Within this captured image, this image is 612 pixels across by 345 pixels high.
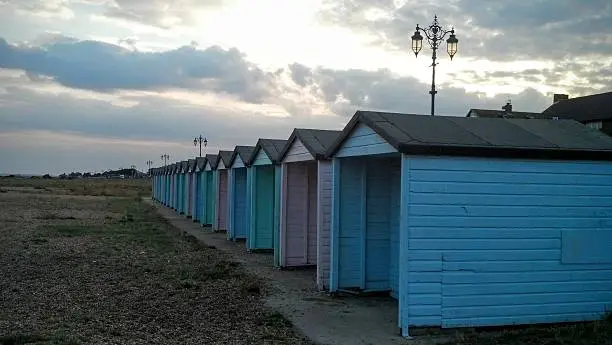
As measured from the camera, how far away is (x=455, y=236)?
29.0 ft

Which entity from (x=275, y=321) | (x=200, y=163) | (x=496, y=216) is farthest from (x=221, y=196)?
(x=496, y=216)

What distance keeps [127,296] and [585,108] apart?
4469 cm

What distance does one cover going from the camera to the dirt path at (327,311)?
8680mm

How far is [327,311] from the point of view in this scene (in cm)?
1045

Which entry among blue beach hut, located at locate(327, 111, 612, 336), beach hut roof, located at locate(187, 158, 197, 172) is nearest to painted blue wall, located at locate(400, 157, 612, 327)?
blue beach hut, located at locate(327, 111, 612, 336)

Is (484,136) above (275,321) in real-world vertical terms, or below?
above

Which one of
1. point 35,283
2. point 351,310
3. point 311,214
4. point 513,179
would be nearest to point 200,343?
point 351,310

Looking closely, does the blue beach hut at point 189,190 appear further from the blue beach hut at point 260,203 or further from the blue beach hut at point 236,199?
the blue beach hut at point 260,203

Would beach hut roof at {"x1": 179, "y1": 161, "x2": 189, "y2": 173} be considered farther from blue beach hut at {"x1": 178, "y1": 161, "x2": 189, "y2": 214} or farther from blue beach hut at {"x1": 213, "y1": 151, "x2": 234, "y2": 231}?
blue beach hut at {"x1": 213, "y1": 151, "x2": 234, "y2": 231}

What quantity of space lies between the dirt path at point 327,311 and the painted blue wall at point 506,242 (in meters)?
0.70

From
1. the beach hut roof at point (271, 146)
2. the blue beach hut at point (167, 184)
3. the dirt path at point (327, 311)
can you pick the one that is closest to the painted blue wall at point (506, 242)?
the dirt path at point (327, 311)

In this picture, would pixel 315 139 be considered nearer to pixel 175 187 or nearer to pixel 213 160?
pixel 213 160

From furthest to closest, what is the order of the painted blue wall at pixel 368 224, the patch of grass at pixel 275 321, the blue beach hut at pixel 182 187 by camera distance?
the blue beach hut at pixel 182 187
the painted blue wall at pixel 368 224
the patch of grass at pixel 275 321

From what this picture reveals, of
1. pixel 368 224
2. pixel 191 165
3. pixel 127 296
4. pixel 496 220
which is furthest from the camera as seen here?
pixel 191 165
